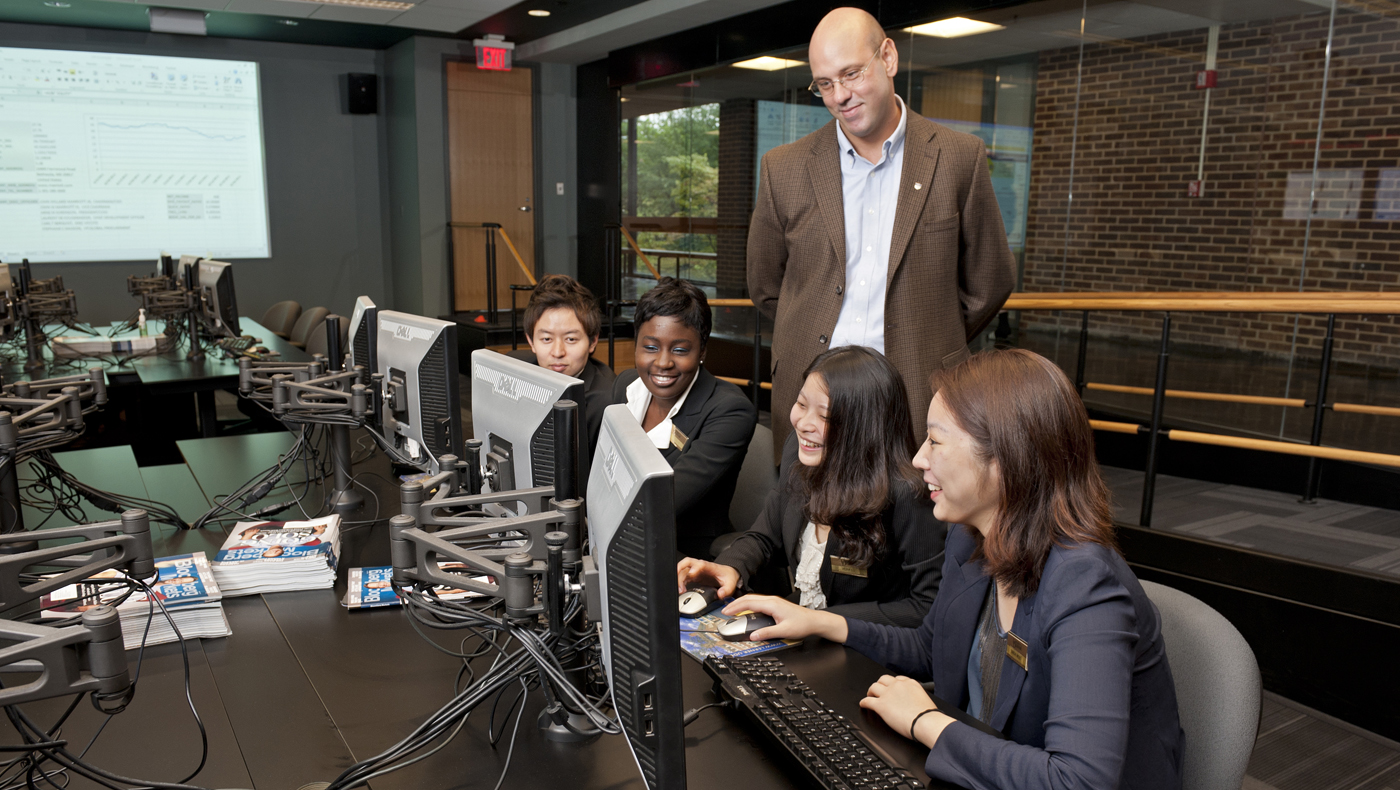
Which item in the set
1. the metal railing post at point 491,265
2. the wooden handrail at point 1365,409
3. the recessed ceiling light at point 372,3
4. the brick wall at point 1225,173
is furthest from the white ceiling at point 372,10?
the wooden handrail at point 1365,409

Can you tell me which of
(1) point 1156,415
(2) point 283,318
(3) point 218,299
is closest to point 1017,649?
(1) point 1156,415

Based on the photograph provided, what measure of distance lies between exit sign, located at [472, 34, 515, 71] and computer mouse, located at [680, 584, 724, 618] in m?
7.37

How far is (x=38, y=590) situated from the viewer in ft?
3.24

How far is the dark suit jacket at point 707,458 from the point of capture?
2107 millimetres

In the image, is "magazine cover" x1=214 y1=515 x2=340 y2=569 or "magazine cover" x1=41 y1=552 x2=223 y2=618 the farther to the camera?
"magazine cover" x1=214 y1=515 x2=340 y2=569

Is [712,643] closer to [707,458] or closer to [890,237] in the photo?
[707,458]

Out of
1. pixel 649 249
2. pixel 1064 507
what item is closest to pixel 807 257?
pixel 1064 507

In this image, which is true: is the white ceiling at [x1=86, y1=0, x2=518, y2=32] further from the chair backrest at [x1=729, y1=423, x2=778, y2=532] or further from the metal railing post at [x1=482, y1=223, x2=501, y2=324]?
the chair backrest at [x1=729, y1=423, x2=778, y2=532]

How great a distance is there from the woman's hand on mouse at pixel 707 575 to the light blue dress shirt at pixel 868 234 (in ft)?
2.21

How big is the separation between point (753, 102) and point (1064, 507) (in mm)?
5768

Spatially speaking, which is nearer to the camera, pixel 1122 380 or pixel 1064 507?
pixel 1064 507

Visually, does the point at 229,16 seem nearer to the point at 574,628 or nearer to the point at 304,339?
the point at 304,339

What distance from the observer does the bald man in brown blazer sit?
78.2 inches

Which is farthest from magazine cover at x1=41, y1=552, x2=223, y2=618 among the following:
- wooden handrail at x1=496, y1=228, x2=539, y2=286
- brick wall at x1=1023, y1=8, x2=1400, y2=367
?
wooden handrail at x1=496, y1=228, x2=539, y2=286
